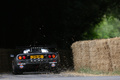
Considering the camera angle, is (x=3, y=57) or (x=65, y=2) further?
(x=65, y=2)

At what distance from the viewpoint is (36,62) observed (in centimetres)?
1825

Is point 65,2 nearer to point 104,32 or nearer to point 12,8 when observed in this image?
point 12,8

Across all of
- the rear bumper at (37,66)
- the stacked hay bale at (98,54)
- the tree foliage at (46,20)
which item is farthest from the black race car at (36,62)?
the tree foliage at (46,20)

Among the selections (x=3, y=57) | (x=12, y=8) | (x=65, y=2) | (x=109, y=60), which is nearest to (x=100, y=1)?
(x=65, y=2)

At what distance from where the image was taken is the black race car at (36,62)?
1830cm

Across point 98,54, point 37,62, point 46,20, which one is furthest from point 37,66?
point 46,20

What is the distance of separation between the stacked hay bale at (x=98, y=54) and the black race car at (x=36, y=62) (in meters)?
1.70

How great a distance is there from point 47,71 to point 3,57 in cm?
428

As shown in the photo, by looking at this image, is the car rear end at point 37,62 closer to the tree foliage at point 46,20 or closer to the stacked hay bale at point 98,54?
the stacked hay bale at point 98,54

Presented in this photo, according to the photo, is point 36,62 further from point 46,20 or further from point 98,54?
point 46,20

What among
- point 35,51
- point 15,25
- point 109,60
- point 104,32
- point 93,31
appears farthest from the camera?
point 104,32

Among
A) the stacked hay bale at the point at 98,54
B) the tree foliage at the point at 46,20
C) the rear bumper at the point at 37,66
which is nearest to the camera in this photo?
the stacked hay bale at the point at 98,54

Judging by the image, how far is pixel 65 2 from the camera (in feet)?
84.2

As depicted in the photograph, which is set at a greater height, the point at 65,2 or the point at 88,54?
the point at 65,2
